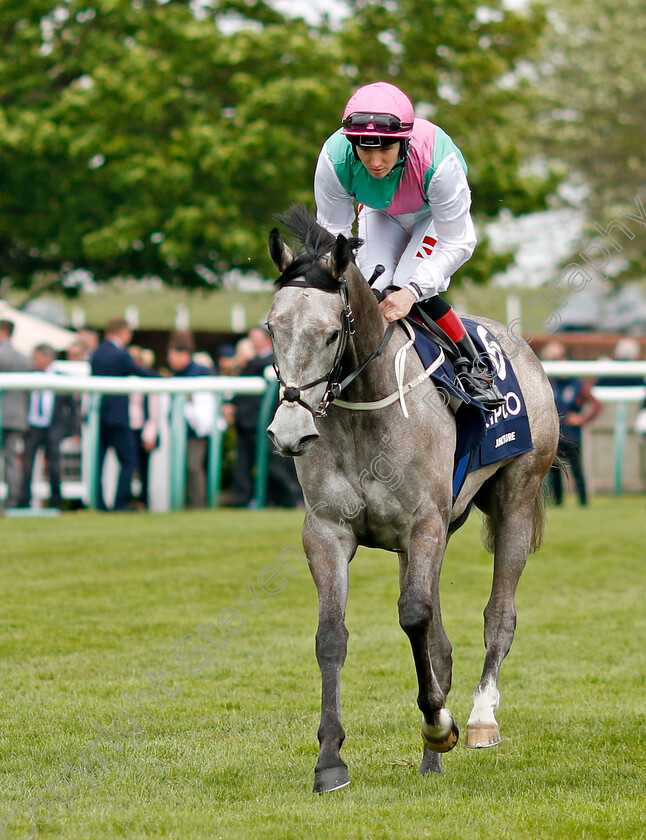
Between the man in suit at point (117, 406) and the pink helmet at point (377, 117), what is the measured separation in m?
9.71

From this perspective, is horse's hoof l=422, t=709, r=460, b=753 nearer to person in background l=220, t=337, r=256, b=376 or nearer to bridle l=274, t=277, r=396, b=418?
bridle l=274, t=277, r=396, b=418

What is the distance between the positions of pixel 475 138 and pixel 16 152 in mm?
9925

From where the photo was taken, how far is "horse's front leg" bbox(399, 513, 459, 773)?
4723 millimetres

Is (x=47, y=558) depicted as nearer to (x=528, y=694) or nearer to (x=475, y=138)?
(x=528, y=694)

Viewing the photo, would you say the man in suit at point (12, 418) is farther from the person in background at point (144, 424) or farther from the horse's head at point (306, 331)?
the horse's head at point (306, 331)

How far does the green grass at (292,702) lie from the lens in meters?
4.27

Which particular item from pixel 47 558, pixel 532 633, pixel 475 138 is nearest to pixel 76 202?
pixel 475 138

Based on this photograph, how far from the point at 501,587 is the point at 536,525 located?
25.8 inches

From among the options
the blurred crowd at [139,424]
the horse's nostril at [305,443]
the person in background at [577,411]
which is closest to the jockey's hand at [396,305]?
the horse's nostril at [305,443]

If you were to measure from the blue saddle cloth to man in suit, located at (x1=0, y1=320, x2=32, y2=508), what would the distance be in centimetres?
876

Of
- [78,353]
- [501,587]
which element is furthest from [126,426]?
[501,587]

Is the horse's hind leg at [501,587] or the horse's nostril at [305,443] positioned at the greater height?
the horse's nostril at [305,443]

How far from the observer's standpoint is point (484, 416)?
5570 mm

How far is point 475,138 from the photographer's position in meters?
27.0
